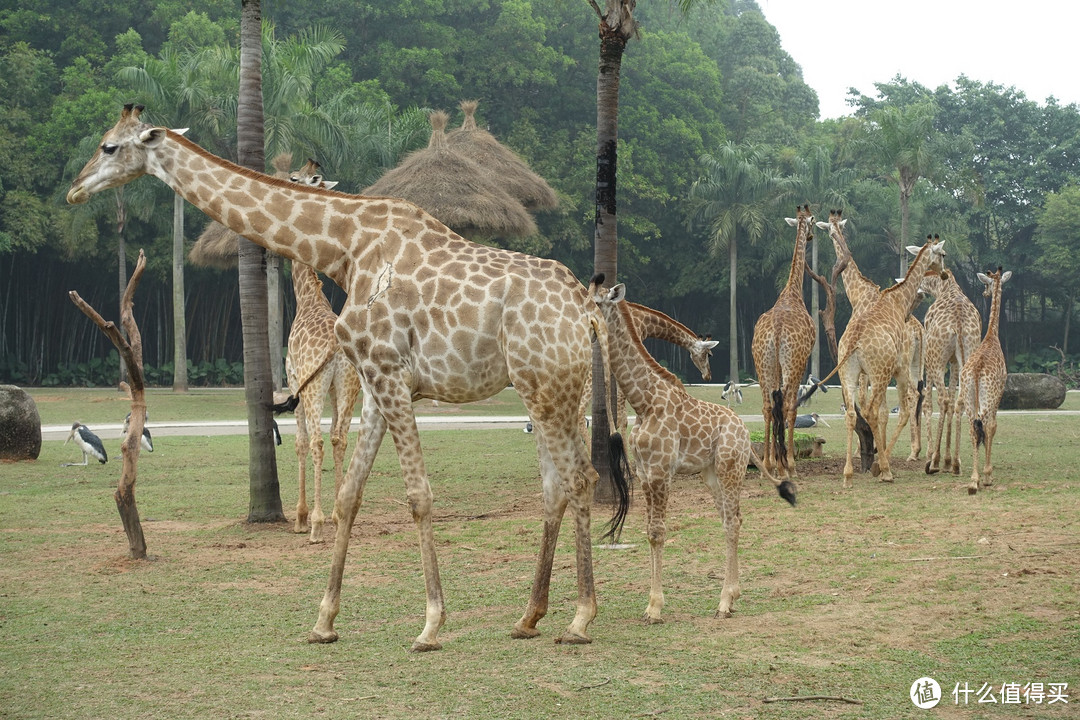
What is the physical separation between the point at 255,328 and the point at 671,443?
563 cm

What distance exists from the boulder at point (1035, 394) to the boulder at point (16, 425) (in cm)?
2348

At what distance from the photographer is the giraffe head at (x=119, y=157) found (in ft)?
24.7

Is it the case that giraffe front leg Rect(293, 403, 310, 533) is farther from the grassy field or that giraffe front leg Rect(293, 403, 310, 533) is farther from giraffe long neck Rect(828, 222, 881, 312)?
giraffe long neck Rect(828, 222, 881, 312)

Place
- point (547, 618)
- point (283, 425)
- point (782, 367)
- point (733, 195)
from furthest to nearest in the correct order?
1. point (733, 195)
2. point (283, 425)
3. point (782, 367)
4. point (547, 618)

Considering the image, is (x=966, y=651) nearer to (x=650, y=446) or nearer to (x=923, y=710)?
(x=923, y=710)

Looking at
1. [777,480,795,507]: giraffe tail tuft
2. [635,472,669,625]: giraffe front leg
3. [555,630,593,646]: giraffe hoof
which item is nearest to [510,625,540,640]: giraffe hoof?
[555,630,593,646]: giraffe hoof

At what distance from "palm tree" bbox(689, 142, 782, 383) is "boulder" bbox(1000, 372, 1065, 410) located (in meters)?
19.3

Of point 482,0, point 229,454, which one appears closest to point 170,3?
point 482,0

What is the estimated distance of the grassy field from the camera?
18.0 ft

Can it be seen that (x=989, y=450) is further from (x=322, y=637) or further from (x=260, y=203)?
(x=260, y=203)

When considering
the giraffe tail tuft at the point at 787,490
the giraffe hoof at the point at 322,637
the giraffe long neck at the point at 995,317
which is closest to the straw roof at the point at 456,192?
the giraffe long neck at the point at 995,317

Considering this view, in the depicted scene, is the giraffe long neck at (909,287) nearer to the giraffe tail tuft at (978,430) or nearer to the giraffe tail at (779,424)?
the giraffe tail at (779,424)

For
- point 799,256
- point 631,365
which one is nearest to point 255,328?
point 631,365

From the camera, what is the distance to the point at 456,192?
1095 inches
